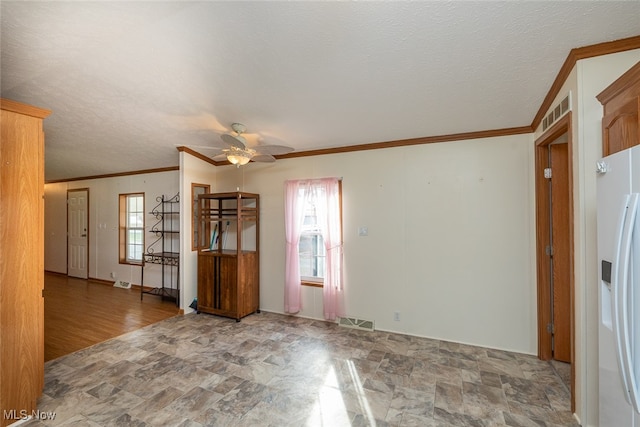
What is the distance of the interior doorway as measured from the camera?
6.46 m

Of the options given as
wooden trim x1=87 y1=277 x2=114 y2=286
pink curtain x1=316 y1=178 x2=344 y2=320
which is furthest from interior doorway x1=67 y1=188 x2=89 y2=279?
pink curtain x1=316 y1=178 x2=344 y2=320

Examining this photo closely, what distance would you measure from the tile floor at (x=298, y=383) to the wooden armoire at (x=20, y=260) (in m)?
0.28

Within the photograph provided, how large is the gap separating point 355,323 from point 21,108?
12.6 feet

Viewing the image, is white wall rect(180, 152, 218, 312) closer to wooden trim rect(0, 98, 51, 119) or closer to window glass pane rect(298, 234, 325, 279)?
window glass pane rect(298, 234, 325, 279)

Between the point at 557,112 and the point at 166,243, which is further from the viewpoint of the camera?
the point at 166,243

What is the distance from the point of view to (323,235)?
3850 mm

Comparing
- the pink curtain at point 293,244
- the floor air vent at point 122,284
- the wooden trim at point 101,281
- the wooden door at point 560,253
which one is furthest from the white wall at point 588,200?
the wooden trim at point 101,281

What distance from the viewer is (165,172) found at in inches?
211

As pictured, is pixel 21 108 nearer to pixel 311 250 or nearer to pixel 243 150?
→ pixel 243 150

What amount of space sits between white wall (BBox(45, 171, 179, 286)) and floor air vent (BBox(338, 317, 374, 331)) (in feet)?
12.6

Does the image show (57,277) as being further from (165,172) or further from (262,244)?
(262,244)

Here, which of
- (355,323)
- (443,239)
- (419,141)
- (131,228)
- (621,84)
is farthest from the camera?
(131,228)

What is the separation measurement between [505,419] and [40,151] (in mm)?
3998

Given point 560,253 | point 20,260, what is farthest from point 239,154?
point 560,253
